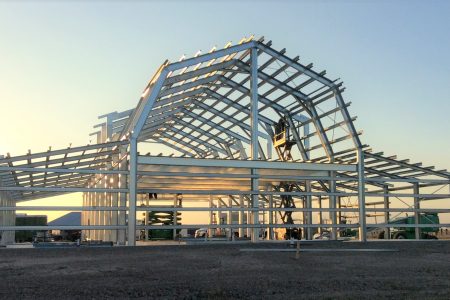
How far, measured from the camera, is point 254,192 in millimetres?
22594

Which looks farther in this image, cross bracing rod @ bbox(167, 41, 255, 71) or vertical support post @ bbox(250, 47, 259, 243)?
vertical support post @ bbox(250, 47, 259, 243)

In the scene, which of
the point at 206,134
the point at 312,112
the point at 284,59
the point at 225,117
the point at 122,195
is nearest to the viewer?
the point at 122,195

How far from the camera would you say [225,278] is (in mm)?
8703

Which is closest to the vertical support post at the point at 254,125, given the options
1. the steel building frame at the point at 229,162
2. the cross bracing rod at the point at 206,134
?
the steel building frame at the point at 229,162

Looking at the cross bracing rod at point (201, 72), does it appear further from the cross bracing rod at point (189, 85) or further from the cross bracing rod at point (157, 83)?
the cross bracing rod at point (157, 83)

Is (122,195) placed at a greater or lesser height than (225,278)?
greater

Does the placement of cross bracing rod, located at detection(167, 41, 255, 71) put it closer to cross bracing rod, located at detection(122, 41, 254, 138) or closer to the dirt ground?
cross bracing rod, located at detection(122, 41, 254, 138)

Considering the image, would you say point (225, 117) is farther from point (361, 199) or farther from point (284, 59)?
point (361, 199)

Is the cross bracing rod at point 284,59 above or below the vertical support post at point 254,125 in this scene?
above

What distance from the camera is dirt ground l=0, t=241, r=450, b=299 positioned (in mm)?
7172

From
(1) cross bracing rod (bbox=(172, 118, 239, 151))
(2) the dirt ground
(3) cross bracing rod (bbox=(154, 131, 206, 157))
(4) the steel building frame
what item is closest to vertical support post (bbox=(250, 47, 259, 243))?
(4) the steel building frame

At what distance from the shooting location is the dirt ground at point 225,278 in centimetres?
717

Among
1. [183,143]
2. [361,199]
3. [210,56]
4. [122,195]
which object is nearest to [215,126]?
[183,143]

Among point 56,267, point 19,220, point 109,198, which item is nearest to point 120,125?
point 109,198
